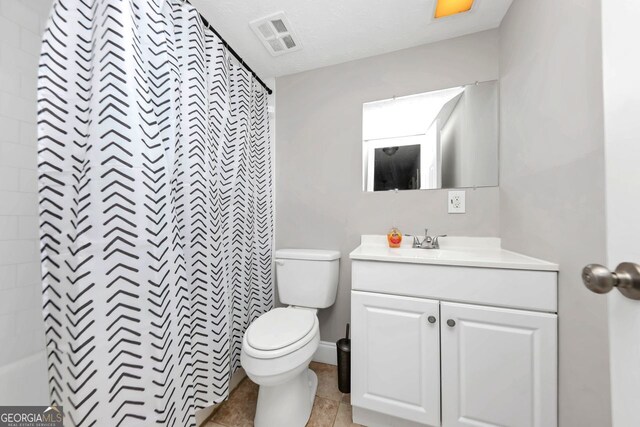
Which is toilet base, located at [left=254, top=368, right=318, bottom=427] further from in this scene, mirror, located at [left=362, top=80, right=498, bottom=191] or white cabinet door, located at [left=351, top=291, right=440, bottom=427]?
mirror, located at [left=362, top=80, right=498, bottom=191]

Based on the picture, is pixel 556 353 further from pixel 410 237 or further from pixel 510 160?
pixel 510 160

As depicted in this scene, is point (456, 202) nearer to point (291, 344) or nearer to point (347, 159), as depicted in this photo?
point (347, 159)

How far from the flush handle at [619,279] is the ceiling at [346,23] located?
4.71 ft

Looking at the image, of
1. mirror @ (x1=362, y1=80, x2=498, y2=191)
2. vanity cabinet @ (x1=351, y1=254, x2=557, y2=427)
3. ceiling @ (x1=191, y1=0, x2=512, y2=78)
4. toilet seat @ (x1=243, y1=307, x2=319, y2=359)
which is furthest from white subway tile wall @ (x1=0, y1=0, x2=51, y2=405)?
mirror @ (x1=362, y1=80, x2=498, y2=191)

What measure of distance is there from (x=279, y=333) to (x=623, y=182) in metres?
1.16

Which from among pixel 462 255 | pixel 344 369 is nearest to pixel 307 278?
pixel 344 369

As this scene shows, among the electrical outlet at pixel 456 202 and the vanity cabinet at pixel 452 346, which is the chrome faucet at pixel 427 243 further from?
the vanity cabinet at pixel 452 346

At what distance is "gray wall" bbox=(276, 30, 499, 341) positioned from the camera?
138 cm

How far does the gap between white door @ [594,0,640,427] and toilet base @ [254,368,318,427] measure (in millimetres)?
1081

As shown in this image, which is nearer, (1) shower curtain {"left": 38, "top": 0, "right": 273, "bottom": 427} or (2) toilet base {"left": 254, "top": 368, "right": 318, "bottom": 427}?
(1) shower curtain {"left": 38, "top": 0, "right": 273, "bottom": 427}

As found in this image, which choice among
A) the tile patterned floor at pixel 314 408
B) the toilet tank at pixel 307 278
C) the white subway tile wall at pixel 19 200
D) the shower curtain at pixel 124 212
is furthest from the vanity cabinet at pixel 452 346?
the white subway tile wall at pixel 19 200

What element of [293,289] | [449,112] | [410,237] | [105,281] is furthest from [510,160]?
[105,281]

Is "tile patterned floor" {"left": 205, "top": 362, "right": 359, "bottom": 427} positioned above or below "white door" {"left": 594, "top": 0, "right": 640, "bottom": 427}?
below

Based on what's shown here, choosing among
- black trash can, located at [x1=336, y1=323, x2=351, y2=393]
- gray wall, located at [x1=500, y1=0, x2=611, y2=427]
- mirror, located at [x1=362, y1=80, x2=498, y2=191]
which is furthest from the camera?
mirror, located at [x1=362, y1=80, x2=498, y2=191]
